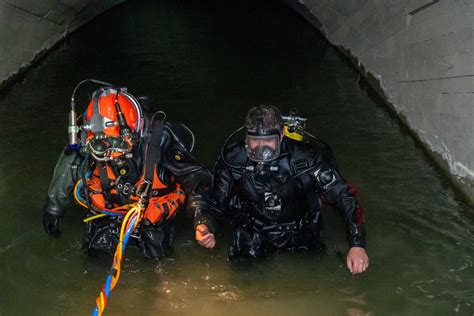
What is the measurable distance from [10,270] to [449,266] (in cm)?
348

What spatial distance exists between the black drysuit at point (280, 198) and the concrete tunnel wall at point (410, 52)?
183 cm

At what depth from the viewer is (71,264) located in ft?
13.6

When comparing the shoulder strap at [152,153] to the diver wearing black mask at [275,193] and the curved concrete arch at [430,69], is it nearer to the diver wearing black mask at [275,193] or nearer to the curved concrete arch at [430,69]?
the diver wearing black mask at [275,193]

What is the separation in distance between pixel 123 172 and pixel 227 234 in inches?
48.3

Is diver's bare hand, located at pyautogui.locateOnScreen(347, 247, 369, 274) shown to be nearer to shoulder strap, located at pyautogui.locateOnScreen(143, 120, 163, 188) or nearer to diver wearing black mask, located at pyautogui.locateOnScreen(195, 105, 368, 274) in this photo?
diver wearing black mask, located at pyautogui.locateOnScreen(195, 105, 368, 274)

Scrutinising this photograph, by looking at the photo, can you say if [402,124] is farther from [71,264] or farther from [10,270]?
[10,270]

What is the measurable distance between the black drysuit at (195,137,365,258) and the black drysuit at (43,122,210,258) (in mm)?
203

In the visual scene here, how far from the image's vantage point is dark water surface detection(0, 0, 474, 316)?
3723 mm

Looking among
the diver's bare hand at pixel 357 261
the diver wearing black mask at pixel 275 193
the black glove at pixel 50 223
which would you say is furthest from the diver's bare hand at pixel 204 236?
the black glove at pixel 50 223

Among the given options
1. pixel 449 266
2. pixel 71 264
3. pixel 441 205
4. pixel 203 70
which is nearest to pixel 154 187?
pixel 71 264

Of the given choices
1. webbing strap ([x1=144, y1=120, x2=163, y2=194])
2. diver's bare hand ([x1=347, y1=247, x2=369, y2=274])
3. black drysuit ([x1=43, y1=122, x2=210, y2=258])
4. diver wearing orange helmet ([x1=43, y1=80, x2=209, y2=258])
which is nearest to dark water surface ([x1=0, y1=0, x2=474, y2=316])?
black drysuit ([x1=43, y1=122, x2=210, y2=258])

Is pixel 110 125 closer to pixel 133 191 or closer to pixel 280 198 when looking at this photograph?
pixel 133 191

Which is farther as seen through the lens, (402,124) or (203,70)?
(203,70)

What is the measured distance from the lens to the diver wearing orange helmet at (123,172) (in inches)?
140
